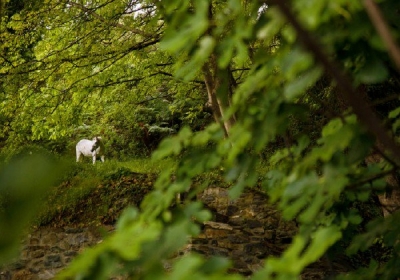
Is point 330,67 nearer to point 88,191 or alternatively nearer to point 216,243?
point 216,243

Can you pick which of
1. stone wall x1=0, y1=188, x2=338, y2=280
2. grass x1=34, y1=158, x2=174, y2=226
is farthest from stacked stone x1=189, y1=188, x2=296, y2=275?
grass x1=34, y1=158, x2=174, y2=226

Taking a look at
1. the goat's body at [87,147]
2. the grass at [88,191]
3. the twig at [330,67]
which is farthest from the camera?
the goat's body at [87,147]

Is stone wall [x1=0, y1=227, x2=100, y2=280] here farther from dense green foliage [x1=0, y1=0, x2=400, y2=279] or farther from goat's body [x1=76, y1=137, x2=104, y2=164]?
dense green foliage [x1=0, y1=0, x2=400, y2=279]

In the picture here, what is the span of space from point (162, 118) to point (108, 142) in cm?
166

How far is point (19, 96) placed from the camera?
664 cm

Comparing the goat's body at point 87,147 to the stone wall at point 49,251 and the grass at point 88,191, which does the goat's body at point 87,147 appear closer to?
the grass at point 88,191

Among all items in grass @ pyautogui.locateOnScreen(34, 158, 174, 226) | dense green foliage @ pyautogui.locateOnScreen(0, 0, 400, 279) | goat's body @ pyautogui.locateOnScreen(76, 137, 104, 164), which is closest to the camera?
dense green foliage @ pyautogui.locateOnScreen(0, 0, 400, 279)

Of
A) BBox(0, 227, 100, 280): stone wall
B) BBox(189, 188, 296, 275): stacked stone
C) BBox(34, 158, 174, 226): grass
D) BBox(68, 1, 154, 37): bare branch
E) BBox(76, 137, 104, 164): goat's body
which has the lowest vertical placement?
BBox(189, 188, 296, 275): stacked stone

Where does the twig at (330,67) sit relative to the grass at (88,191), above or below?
below

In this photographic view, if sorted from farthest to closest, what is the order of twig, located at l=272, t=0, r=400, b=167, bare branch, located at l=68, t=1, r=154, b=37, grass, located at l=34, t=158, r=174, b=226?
grass, located at l=34, t=158, r=174, b=226 < bare branch, located at l=68, t=1, r=154, b=37 < twig, located at l=272, t=0, r=400, b=167

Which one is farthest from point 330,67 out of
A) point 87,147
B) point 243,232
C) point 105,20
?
point 87,147

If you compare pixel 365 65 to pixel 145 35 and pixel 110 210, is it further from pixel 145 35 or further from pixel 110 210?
pixel 110 210

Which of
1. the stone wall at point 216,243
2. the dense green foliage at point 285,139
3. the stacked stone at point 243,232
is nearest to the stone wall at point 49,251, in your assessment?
the stone wall at point 216,243

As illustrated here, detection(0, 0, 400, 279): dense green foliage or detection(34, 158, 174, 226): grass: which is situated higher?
detection(34, 158, 174, 226): grass
